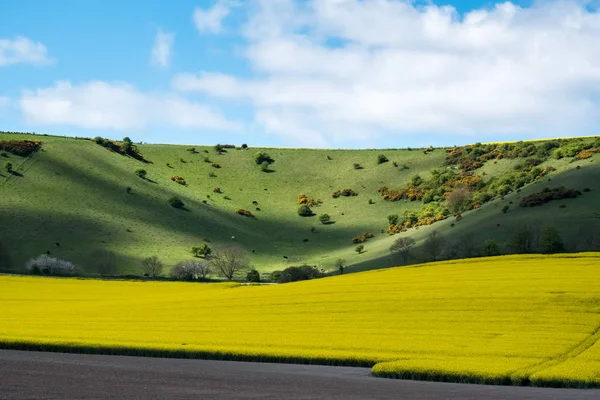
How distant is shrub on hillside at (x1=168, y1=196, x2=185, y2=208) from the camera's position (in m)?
154

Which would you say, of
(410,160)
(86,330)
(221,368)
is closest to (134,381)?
(221,368)

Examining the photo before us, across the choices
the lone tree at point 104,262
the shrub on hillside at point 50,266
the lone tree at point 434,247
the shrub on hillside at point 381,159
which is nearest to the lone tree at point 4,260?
the shrub on hillside at point 50,266

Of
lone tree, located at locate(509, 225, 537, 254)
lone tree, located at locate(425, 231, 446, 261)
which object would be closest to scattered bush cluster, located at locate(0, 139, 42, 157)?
lone tree, located at locate(425, 231, 446, 261)

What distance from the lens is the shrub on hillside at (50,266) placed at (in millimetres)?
104562

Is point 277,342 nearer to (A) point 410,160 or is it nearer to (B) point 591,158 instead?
(B) point 591,158

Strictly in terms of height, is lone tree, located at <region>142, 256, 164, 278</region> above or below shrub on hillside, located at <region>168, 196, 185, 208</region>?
below

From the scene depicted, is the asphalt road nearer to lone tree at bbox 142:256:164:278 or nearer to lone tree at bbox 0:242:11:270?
lone tree at bbox 142:256:164:278

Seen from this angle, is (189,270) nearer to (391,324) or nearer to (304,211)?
(304,211)

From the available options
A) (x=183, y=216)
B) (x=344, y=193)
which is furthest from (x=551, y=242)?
(x=344, y=193)

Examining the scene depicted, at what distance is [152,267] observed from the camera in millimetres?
114688

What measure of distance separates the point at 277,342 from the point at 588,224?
7425cm

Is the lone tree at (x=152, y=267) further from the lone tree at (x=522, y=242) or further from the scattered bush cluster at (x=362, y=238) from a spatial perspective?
the lone tree at (x=522, y=242)

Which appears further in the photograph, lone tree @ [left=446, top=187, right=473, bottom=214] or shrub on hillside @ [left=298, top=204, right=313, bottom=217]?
shrub on hillside @ [left=298, top=204, right=313, bottom=217]

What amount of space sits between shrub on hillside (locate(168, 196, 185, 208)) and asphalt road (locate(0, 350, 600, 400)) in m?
122
